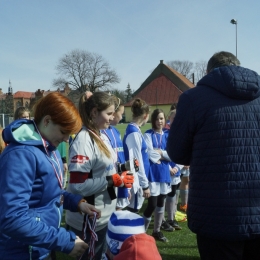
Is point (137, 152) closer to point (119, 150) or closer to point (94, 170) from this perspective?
point (119, 150)

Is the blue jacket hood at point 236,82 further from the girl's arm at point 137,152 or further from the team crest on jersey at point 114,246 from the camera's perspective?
the girl's arm at point 137,152

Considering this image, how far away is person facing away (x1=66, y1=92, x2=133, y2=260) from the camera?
2428 millimetres

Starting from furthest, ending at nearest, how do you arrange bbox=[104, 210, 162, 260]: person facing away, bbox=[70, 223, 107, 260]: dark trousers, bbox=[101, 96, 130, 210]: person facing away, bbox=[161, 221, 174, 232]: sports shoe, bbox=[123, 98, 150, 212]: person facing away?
bbox=[161, 221, 174, 232]: sports shoe
bbox=[123, 98, 150, 212]: person facing away
bbox=[101, 96, 130, 210]: person facing away
bbox=[70, 223, 107, 260]: dark trousers
bbox=[104, 210, 162, 260]: person facing away

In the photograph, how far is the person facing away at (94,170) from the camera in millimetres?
2428

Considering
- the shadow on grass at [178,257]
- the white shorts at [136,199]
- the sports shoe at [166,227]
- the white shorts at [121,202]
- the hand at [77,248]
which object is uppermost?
the hand at [77,248]

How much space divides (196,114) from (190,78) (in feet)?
232

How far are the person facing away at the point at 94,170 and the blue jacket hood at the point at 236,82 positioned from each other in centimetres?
105

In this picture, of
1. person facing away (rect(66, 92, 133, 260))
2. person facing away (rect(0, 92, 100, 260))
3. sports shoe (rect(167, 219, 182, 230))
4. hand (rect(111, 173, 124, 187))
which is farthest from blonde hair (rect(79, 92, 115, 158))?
sports shoe (rect(167, 219, 182, 230))

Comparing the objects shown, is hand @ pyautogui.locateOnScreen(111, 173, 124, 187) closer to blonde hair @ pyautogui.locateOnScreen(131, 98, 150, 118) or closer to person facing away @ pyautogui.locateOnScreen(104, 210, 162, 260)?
person facing away @ pyautogui.locateOnScreen(104, 210, 162, 260)

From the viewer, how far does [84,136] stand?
253 cm

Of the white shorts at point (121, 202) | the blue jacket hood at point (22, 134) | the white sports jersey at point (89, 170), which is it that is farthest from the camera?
the white shorts at point (121, 202)

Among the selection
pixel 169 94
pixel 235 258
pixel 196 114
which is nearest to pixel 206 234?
pixel 235 258

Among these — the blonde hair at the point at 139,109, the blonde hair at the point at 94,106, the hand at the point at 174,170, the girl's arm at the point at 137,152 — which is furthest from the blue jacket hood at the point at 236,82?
the hand at the point at 174,170

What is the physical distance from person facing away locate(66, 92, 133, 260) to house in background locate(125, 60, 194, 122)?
168ft
